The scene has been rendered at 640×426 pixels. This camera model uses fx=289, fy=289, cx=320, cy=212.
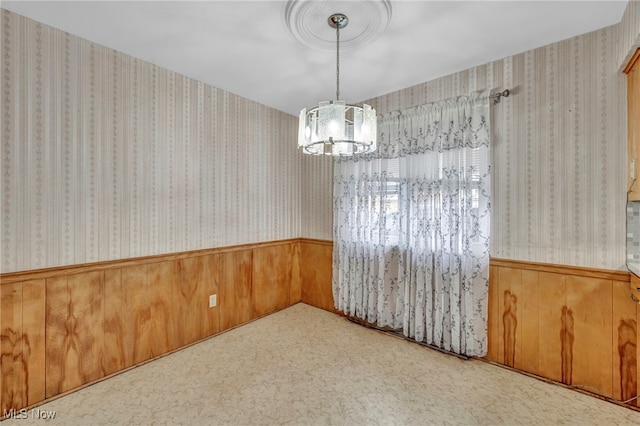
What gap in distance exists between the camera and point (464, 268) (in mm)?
2432

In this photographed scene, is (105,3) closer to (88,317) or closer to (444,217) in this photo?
(88,317)

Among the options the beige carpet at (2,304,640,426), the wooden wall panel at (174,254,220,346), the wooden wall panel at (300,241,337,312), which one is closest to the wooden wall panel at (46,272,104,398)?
the beige carpet at (2,304,640,426)

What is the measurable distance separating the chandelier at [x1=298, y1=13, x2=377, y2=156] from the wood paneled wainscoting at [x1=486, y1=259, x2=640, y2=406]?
1596 mm

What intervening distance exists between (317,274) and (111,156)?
244cm

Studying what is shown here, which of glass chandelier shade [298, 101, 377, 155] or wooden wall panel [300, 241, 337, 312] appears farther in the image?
wooden wall panel [300, 241, 337, 312]

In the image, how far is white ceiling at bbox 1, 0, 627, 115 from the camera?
1.76m

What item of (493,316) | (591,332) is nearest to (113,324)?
(493,316)

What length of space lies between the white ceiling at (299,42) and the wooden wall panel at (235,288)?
5.90ft

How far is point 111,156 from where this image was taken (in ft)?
7.32

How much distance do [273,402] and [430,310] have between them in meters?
1.52

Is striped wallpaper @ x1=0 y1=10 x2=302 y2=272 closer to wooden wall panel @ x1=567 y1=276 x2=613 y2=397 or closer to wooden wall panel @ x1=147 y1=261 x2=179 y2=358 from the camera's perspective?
wooden wall panel @ x1=147 y1=261 x2=179 y2=358

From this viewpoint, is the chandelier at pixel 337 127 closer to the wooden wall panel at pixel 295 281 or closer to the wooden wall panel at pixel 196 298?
the wooden wall panel at pixel 196 298

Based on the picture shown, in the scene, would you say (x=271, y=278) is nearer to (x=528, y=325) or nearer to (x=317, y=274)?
(x=317, y=274)

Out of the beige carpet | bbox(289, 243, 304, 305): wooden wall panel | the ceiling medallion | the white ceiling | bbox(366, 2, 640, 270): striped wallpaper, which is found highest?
the white ceiling
